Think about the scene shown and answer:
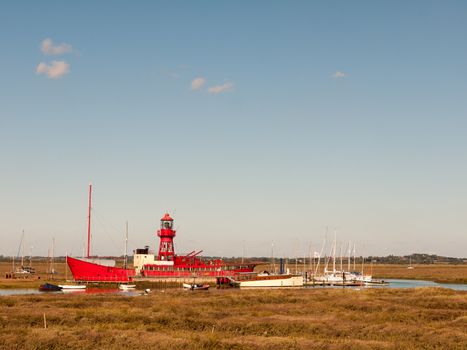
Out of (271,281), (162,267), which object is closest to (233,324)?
(271,281)

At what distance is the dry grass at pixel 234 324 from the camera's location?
36.1 meters

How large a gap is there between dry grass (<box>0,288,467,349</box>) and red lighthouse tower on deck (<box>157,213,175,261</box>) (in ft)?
148

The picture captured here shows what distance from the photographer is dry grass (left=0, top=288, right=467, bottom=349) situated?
118ft

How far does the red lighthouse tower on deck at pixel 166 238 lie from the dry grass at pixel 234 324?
45.2 metres

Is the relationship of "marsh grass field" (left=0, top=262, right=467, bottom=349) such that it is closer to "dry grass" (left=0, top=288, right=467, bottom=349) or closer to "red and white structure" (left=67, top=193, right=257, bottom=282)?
"dry grass" (left=0, top=288, right=467, bottom=349)

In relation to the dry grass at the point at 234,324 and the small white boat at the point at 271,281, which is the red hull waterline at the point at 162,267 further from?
the dry grass at the point at 234,324

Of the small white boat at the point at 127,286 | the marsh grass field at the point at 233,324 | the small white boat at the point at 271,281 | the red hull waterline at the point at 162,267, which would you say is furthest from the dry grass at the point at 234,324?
the red hull waterline at the point at 162,267

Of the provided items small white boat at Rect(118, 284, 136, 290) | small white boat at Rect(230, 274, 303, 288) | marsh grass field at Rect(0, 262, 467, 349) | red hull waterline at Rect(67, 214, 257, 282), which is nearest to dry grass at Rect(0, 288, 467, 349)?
marsh grass field at Rect(0, 262, 467, 349)

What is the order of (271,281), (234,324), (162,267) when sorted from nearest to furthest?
1. (234,324)
2. (271,281)
3. (162,267)

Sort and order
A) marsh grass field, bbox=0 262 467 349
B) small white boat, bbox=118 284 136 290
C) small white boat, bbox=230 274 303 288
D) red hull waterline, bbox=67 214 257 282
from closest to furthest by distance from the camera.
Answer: marsh grass field, bbox=0 262 467 349, small white boat, bbox=118 284 136 290, small white boat, bbox=230 274 303 288, red hull waterline, bbox=67 214 257 282

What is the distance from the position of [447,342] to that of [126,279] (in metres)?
77.6

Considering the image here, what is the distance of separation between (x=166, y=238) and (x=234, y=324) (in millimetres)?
69051

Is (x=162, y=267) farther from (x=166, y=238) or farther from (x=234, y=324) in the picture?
(x=234, y=324)

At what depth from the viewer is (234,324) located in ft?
151
